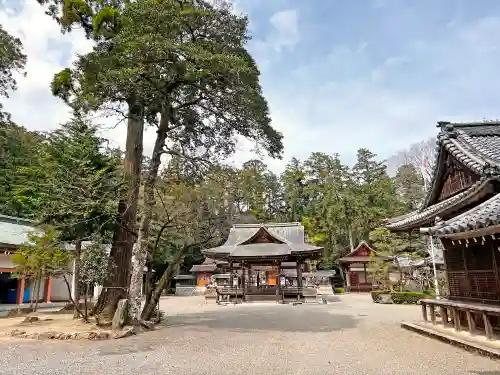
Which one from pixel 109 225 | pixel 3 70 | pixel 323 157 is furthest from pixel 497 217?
pixel 323 157

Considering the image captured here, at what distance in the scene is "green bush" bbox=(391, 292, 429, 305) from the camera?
2017 centimetres

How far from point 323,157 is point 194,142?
144 feet

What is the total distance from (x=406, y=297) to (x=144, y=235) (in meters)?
16.3

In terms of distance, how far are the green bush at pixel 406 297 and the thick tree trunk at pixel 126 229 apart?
1581 cm

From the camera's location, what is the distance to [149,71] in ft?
33.1

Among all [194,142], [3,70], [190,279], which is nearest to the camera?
[194,142]

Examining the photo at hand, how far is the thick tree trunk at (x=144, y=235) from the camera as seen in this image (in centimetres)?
1044

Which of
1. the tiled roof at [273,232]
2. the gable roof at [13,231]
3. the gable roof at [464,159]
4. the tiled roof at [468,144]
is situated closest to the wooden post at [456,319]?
the gable roof at [464,159]

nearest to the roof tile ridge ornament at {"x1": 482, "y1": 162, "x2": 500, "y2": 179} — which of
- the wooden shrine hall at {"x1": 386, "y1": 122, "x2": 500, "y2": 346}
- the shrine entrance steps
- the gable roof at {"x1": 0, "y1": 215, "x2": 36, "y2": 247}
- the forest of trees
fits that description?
the wooden shrine hall at {"x1": 386, "y1": 122, "x2": 500, "y2": 346}

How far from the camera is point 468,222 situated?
21.0 ft

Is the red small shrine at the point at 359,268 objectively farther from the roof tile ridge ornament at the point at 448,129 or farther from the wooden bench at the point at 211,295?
the roof tile ridge ornament at the point at 448,129

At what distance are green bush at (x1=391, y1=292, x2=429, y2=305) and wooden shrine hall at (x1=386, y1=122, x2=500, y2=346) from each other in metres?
11.0

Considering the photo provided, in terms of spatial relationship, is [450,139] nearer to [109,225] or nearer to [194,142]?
[194,142]

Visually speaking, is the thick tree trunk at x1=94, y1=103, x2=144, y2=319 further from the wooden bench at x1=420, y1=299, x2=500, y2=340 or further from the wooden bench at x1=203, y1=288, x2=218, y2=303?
the wooden bench at x1=203, y1=288, x2=218, y2=303
